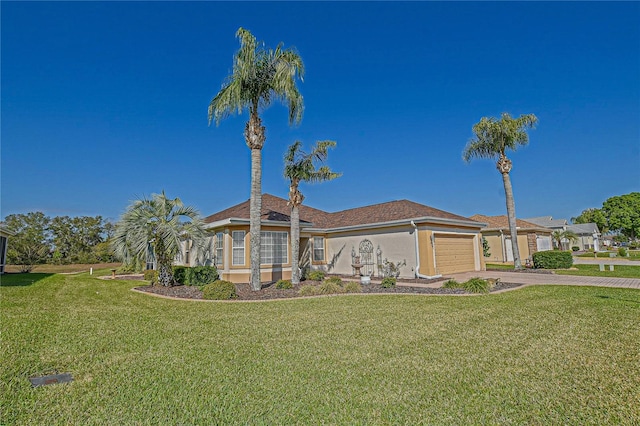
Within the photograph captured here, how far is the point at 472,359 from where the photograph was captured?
4.31m

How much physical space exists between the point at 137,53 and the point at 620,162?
32545mm

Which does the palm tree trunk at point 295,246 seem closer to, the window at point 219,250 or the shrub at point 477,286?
the window at point 219,250

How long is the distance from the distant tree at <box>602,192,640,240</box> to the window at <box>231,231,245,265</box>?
227 ft

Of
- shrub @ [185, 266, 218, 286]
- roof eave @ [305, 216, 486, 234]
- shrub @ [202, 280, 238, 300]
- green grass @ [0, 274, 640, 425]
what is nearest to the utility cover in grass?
green grass @ [0, 274, 640, 425]

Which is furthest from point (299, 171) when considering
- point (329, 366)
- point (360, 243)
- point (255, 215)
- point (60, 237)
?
point (60, 237)

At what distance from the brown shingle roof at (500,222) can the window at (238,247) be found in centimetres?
2119

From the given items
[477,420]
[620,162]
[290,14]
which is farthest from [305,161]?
[620,162]

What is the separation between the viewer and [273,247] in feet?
52.2

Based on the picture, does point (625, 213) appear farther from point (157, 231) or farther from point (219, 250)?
point (157, 231)

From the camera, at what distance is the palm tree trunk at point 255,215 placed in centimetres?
1186

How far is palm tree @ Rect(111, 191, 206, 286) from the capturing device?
A: 13133 mm

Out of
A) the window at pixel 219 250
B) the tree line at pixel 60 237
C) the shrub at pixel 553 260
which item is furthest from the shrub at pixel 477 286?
the tree line at pixel 60 237

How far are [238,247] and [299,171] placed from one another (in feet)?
16.3

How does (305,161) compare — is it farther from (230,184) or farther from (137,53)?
(230,184)
